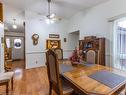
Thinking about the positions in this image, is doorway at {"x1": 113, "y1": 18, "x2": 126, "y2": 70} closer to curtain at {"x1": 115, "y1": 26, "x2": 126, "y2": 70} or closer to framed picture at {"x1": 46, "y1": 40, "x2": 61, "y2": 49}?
curtain at {"x1": 115, "y1": 26, "x2": 126, "y2": 70}

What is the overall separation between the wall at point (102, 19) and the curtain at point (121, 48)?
264 millimetres

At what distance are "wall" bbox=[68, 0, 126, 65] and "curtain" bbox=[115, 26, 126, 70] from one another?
0.26 m

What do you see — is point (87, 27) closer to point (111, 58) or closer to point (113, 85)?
point (111, 58)

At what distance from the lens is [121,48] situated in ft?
13.5

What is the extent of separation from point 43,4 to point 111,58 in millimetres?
3496

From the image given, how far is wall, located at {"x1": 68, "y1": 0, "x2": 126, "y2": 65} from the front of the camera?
4.15 m

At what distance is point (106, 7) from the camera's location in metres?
4.54

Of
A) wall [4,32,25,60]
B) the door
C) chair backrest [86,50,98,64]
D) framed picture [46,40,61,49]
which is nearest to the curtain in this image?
chair backrest [86,50,98,64]

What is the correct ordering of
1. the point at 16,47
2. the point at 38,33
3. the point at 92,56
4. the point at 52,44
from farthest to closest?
the point at 16,47, the point at 52,44, the point at 38,33, the point at 92,56

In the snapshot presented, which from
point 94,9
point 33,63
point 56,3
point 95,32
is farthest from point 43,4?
point 33,63

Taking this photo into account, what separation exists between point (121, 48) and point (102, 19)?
4.41ft

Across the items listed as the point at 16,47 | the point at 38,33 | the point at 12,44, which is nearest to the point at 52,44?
the point at 38,33

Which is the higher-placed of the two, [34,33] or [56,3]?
[56,3]

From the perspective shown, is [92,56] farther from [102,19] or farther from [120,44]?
[102,19]
